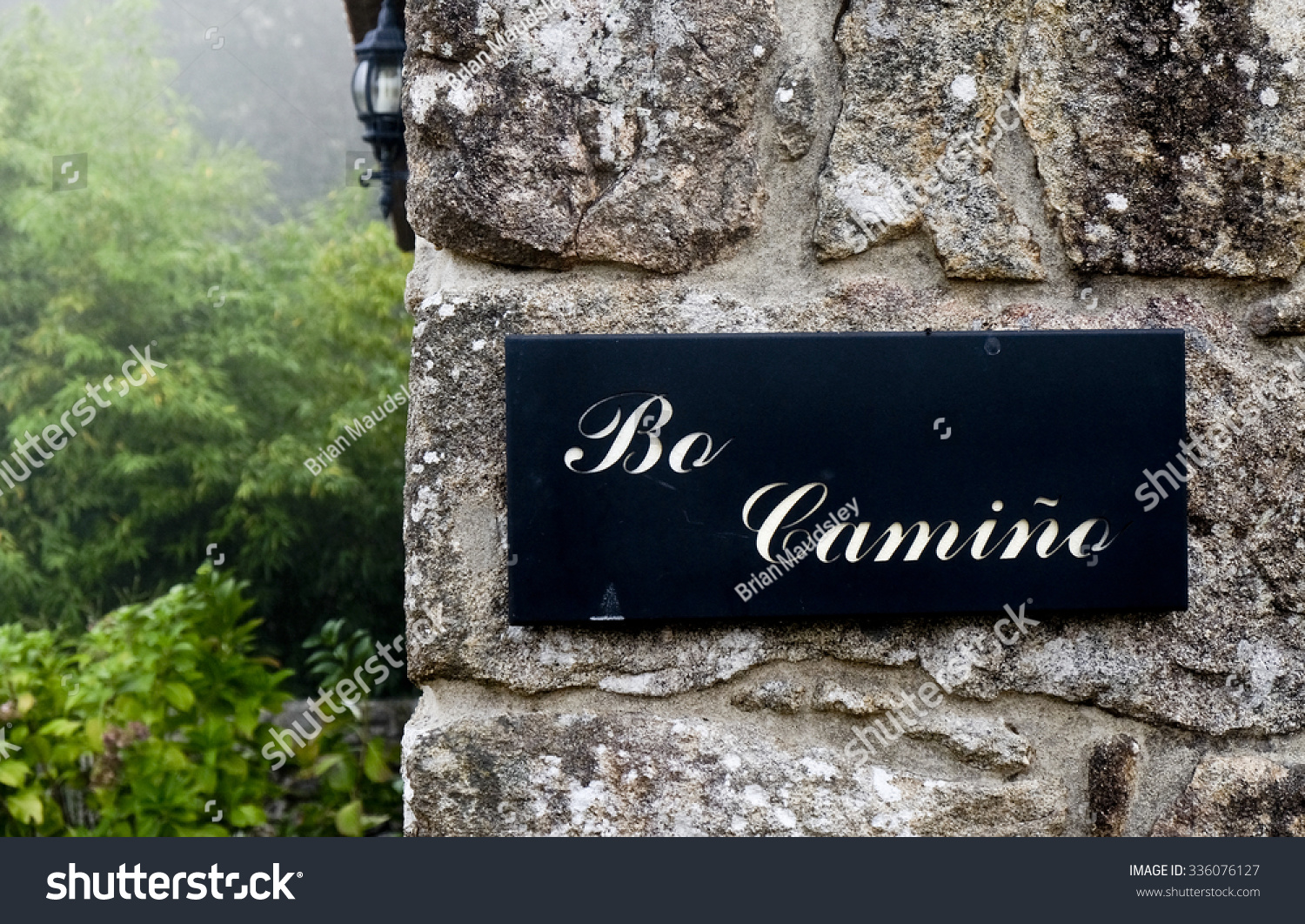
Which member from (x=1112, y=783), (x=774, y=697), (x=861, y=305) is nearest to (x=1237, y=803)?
(x=1112, y=783)

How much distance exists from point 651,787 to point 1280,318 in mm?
591

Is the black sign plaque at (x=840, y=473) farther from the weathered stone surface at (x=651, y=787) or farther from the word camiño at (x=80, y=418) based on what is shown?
the word camiño at (x=80, y=418)

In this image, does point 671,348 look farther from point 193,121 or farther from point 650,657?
point 193,121

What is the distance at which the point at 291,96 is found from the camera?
6.96m

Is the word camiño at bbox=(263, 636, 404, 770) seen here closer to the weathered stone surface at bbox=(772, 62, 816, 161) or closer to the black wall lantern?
the weathered stone surface at bbox=(772, 62, 816, 161)

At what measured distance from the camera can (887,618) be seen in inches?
29.9

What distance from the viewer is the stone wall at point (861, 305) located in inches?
29.3

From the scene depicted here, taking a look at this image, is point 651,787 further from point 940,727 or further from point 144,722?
point 144,722

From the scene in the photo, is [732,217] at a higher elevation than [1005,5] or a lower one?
lower

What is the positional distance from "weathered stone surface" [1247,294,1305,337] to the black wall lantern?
2313 mm

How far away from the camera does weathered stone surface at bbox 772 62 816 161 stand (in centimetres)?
76

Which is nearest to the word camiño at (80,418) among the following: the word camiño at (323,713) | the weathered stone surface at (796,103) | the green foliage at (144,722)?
the word camiño at (323,713)

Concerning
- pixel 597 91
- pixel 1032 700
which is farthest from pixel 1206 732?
pixel 597 91

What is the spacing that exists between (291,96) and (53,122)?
1.46m
